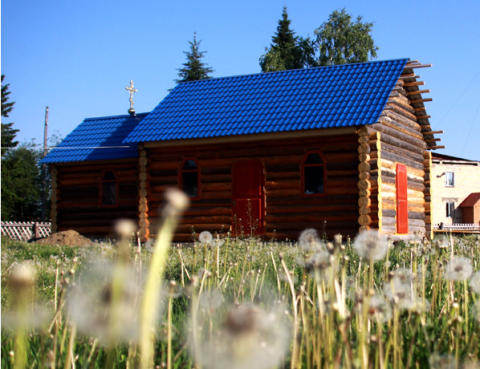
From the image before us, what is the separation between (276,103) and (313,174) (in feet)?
8.64

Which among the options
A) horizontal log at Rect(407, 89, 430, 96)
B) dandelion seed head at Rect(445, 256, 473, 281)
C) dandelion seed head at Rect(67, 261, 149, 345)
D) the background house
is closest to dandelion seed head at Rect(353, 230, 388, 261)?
dandelion seed head at Rect(445, 256, 473, 281)

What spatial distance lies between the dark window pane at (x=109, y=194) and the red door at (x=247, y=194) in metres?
5.44

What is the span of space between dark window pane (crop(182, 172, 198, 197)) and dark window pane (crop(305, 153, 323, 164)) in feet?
11.7

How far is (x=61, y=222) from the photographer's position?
21469mm

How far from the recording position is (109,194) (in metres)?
21.4

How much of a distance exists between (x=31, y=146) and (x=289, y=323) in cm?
5280

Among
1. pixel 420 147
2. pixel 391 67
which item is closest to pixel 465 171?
pixel 420 147

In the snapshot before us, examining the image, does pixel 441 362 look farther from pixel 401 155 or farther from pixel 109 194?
pixel 109 194

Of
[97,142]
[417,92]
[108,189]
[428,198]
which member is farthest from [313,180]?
[97,142]

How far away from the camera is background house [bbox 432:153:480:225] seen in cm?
5375

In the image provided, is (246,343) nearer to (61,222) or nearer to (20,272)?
(20,272)

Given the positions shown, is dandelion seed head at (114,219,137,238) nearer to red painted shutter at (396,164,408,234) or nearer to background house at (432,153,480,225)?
red painted shutter at (396,164,408,234)

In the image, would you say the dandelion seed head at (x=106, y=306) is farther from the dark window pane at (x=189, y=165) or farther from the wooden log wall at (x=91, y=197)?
the wooden log wall at (x=91, y=197)

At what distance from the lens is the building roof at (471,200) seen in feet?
176
